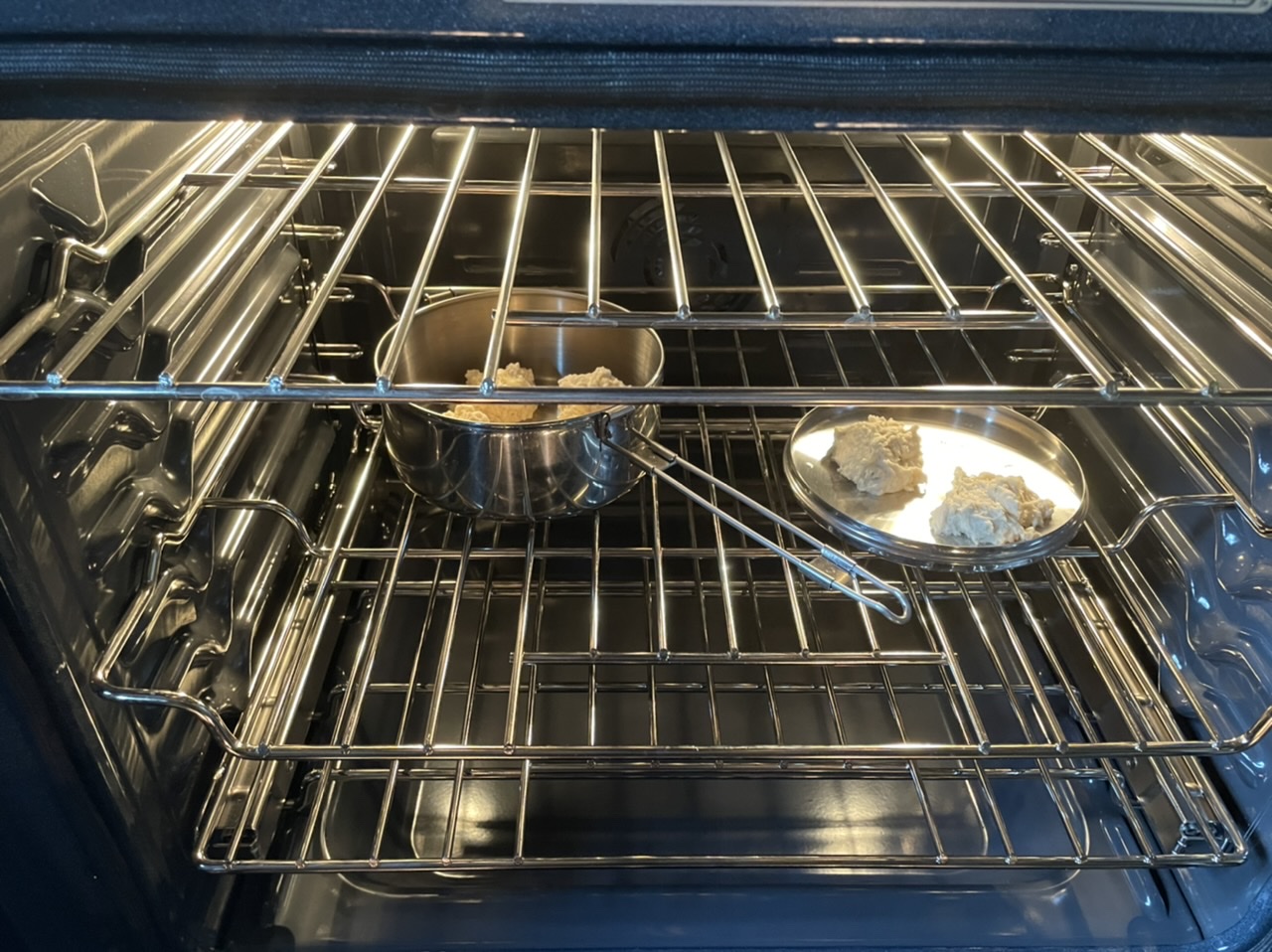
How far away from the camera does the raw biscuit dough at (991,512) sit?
0.90 m

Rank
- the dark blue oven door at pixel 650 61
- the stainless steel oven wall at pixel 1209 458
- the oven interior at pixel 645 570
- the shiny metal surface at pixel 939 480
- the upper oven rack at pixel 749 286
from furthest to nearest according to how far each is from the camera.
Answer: the shiny metal surface at pixel 939 480 < the stainless steel oven wall at pixel 1209 458 < the oven interior at pixel 645 570 < the upper oven rack at pixel 749 286 < the dark blue oven door at pixel 650 61

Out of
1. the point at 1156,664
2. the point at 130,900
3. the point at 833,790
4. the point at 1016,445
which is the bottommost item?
the point at 130,900

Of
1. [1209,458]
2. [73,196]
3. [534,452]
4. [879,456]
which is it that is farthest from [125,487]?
[1209,458]

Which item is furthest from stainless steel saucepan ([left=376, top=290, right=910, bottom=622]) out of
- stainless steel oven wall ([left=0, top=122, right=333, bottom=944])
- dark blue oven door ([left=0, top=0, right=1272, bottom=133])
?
dark blue oven door ([left=0, top=0, right=1272, bottom=133])

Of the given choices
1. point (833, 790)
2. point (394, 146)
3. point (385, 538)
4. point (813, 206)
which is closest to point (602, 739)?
point (833, 790)

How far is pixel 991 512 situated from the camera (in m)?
0.91

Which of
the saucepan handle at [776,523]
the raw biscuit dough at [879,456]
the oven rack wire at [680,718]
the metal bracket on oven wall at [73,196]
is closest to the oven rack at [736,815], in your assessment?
the oven rack wire at [680,718]

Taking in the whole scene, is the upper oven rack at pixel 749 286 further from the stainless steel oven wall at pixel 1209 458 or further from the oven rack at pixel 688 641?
the oven rack at pixel 688 641

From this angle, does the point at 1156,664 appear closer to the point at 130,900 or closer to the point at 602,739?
the point at 602,739

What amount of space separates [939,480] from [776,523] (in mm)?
216

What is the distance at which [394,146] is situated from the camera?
1.07 metres

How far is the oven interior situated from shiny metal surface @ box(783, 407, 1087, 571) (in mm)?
74

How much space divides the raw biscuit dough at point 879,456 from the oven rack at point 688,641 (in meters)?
0.11

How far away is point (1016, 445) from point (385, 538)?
0.73m
